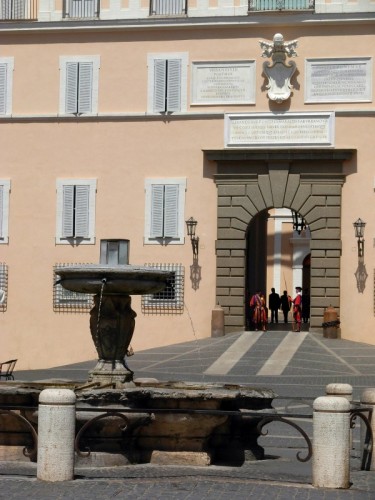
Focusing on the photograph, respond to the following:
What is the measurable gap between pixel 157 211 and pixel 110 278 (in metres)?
20.0

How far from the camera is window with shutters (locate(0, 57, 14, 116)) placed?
35.2 meters

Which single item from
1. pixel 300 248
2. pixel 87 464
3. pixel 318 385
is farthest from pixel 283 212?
pixel 87 464

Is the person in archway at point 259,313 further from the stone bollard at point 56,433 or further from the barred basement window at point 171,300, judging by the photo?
the stone bollard at point 56,433

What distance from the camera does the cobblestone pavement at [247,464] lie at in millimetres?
11742

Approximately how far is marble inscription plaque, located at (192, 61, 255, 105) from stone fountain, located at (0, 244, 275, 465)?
1955 cm

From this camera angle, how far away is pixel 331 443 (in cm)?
1203

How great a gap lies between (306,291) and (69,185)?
858 inches

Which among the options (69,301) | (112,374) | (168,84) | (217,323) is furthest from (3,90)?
(112,374)

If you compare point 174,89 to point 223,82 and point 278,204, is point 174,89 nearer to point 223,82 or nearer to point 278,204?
point 223,82

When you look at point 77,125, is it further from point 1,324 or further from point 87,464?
point 87,464

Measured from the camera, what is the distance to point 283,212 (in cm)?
5741

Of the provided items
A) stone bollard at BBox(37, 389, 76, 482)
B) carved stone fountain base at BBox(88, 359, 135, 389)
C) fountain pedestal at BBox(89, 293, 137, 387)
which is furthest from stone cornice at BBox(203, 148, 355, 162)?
stone bollard at BBox(37, 389, 76, 482)

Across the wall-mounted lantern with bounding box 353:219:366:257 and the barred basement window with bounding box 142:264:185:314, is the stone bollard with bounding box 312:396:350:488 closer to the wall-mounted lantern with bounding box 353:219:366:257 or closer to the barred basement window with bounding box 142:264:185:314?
the wall-mounted lantern with bounding box 353:219:366:257

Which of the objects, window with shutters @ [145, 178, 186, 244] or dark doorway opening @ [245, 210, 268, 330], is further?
dark doorway opening @ [245, 210, 268, 330]
